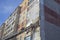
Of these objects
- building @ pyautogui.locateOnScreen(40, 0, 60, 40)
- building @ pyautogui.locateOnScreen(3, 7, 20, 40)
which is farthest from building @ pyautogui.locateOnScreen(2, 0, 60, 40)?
building @ pyautogui.locateOnScreen(3, 7, 20, 40)

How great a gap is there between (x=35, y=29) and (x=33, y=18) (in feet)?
6.18

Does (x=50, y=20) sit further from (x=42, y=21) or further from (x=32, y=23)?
(x=32, y=23)

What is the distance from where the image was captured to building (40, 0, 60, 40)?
1521 centimetres

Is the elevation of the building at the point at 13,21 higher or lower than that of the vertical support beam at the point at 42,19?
higher

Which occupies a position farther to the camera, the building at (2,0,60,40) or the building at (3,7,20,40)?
the building at (3,7,20,40)

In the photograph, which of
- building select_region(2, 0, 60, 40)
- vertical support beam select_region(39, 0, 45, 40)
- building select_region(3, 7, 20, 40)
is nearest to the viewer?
vertical support beam select_region(39, 0, 45, 40)

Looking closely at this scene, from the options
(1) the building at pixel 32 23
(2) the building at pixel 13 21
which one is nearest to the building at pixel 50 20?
(1) the building at pixel 32 23

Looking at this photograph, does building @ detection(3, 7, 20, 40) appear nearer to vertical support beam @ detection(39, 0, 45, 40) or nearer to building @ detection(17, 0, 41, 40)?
building @ detection(17, 0, 41, 40)

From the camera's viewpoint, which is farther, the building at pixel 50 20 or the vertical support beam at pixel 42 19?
the building at pixel 50 20

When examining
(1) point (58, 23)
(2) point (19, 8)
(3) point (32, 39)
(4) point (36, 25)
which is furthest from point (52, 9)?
(2) point (19, 8)

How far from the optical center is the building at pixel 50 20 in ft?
49.9

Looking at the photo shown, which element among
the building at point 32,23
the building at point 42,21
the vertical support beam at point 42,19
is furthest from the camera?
the building at point 32,23

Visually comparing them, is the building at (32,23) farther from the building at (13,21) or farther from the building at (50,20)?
the building at (13,21)

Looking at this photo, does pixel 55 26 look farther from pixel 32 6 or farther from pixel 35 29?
pixel 32 6
